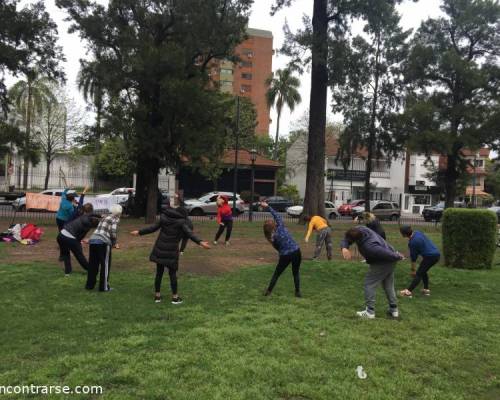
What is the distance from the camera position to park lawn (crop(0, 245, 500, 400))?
4.18 meters

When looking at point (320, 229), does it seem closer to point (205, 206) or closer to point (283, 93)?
point (205, 206)

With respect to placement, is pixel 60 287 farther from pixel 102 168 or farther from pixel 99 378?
pixel 102 168

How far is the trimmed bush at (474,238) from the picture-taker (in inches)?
448

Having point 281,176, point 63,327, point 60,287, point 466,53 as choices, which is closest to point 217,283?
point 60,287

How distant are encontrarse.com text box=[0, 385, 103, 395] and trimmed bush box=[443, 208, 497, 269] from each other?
31.9 feet

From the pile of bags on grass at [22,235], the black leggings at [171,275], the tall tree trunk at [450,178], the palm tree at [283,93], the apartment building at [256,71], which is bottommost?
the pile of bags on grass at [22,235]

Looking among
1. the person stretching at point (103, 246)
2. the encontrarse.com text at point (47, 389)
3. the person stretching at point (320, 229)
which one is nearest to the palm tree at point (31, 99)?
the person stretching at point (320, 229)

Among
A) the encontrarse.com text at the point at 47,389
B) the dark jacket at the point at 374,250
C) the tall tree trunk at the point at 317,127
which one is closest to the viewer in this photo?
the encontrarse.com text at the point at 47,389

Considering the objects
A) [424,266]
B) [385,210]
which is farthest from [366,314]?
[385,210]

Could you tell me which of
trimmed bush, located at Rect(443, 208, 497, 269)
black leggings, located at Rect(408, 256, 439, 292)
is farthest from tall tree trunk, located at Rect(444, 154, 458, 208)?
black leggings, located at Rect(408, 256, 439, 292)

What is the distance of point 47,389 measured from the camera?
12.9ft

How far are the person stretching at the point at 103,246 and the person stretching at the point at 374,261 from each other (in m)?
3.60

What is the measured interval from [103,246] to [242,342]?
10.8ft

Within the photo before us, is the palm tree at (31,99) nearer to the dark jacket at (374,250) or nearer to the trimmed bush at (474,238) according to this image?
the trimmed bush at (474,238)
